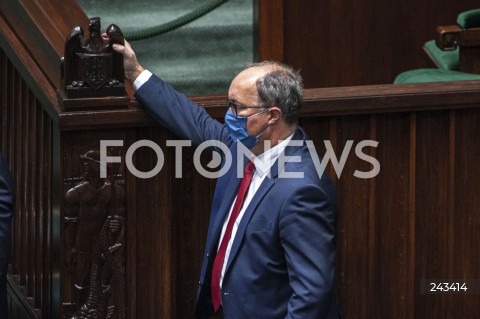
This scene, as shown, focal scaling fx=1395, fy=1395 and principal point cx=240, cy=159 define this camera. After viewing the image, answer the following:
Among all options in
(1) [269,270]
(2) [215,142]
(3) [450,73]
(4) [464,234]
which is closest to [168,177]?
(2) [215,142]

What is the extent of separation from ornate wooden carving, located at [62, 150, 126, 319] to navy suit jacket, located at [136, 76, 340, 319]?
28 centimetres

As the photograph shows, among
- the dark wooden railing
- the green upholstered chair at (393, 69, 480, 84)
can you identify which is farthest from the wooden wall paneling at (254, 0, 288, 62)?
the dark wooden railing

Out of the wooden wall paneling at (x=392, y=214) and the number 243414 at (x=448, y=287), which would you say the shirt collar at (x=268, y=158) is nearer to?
the wooden wall paneling at (x=392, y=214)

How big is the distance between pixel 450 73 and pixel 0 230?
98.3 inches

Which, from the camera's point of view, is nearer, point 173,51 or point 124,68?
point 124,68

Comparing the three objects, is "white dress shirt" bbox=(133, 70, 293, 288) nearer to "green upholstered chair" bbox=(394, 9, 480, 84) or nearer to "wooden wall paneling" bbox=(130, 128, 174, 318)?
"wooden wall paneling" bbox=(130, 128, 174, 318)

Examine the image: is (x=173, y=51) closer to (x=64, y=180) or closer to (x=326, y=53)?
(x=326, y=53)

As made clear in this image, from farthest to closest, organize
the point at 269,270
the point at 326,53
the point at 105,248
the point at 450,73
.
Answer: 1. the point at 326,53
2. the point at 450,73
3. the point at 105,248
4. the point at 269,270

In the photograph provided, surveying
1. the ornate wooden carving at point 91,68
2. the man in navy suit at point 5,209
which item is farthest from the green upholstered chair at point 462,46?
the man in navy suit at point 5,209

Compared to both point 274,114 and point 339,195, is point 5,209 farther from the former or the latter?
point 339,195

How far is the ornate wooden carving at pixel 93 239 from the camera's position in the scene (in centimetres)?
438

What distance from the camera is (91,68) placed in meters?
4.32

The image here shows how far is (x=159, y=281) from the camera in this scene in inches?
179

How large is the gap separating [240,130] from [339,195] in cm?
60
